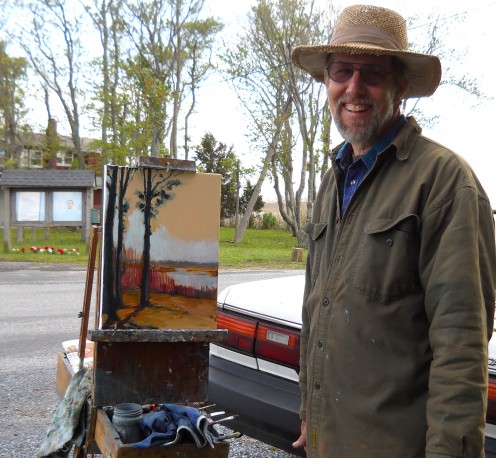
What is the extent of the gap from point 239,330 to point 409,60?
1.92 m

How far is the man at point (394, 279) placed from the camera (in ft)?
4.97

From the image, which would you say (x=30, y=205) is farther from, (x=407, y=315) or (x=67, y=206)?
(x=407, y=315)

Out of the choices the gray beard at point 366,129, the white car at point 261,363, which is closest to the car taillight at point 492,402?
the white car at point 261,363

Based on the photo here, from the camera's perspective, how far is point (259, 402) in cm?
308

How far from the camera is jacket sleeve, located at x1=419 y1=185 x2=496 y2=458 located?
57.9 inches

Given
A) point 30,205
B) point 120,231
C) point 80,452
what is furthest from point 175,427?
point 30,205

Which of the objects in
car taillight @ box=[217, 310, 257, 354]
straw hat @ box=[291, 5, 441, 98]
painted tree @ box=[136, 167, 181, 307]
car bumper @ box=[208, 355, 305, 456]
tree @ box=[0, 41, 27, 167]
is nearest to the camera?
straw hat @ box=[291, 5, 441, 98]

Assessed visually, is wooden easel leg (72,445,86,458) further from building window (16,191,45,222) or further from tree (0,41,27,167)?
tree (0,41,27,167)

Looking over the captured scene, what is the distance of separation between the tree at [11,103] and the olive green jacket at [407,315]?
31.7 metres

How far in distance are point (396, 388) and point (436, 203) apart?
0.51 meters

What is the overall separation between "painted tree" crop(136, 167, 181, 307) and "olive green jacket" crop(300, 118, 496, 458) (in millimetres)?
1008

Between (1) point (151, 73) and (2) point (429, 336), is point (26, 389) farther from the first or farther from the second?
(1) point (151, 73)

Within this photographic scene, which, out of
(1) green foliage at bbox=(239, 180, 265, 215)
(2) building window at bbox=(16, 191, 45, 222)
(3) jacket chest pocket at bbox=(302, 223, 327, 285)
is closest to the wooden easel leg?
(3) jacket chest pocket at bbox=(302, 223, 327, 285)

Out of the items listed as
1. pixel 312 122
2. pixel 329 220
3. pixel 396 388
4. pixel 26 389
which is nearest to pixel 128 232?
pixel 329 220
